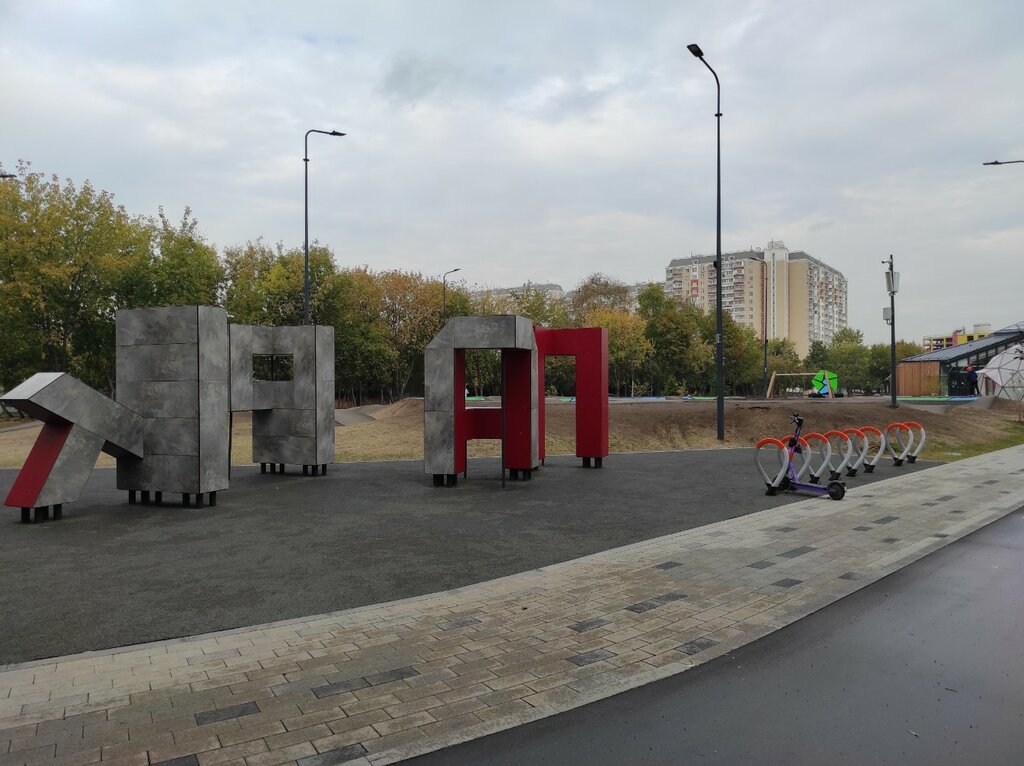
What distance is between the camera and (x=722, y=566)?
23.9 ft

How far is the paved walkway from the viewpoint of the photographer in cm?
374

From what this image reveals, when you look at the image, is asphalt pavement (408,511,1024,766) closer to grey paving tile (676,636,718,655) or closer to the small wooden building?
grey paving tile (676,636,718,655)

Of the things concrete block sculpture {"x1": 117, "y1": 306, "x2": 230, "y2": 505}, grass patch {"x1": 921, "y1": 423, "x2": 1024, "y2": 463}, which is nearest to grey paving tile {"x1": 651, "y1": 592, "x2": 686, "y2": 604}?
concrete block sculpture {"x1": 117, "y1": 306, "x2": 230, "y2": 505}

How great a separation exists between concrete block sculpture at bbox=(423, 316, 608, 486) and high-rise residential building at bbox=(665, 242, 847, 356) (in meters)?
116

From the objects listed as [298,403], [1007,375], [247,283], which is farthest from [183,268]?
[1007,375]

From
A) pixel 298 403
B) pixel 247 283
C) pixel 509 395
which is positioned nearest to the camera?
pixel 509 395

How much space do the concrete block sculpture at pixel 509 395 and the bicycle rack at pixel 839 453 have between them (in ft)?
17.0

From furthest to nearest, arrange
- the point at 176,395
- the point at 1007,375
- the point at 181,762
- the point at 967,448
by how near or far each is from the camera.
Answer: the point at 1007,375 < the point at 967,448 < the point at 176,395 < the point at 181,762

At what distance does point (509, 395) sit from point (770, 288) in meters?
127

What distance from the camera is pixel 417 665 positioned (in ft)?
15.5

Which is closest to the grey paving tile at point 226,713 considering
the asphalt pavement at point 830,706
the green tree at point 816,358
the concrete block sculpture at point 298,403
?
the asphalt pavement at point 830,706

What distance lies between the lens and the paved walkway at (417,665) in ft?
12.3

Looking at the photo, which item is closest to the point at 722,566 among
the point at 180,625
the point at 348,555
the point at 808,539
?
the point at 808,539

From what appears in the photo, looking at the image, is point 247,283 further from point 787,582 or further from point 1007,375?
point 1007,375
